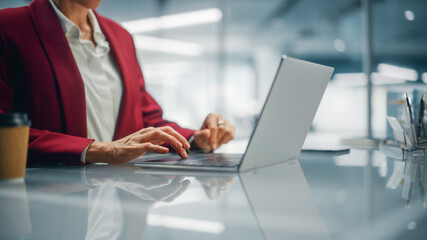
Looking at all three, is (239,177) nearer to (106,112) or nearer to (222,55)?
(106,112)

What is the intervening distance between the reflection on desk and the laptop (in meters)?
0.05

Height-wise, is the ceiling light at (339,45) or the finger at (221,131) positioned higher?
the ceiling light at (339,45)

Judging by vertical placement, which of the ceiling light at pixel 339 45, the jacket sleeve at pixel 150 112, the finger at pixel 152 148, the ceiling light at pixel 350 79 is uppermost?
the ceiling light at pixel 339 45

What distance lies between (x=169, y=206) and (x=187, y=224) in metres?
0.10

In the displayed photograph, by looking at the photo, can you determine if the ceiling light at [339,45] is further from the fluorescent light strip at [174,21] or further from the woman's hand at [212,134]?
the woman's hand at [212,134]

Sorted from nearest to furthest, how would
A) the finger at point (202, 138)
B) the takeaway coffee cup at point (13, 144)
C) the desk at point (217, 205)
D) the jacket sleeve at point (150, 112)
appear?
the desk at point (217, 205)
the takeaway coffee cup at point (13, 144)
the finger at point (202, 138)
the jacket sleeve at point (150, 112)

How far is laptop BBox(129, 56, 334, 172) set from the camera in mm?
743

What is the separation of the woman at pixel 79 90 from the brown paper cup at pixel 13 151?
0.19m

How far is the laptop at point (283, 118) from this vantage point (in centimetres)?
74

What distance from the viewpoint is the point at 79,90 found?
1.21 meters

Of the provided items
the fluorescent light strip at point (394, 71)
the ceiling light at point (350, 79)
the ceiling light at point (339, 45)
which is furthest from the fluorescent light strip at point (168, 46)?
the fluorescent light strip at point (394, 71)

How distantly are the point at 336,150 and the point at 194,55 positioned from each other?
4.51 m

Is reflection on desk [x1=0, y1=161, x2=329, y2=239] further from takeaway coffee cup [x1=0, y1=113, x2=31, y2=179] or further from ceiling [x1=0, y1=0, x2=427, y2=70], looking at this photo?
ceiling [x1=0, y1=0, x2=427, y2=70]

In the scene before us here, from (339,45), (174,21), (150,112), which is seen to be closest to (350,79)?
(339,45)
